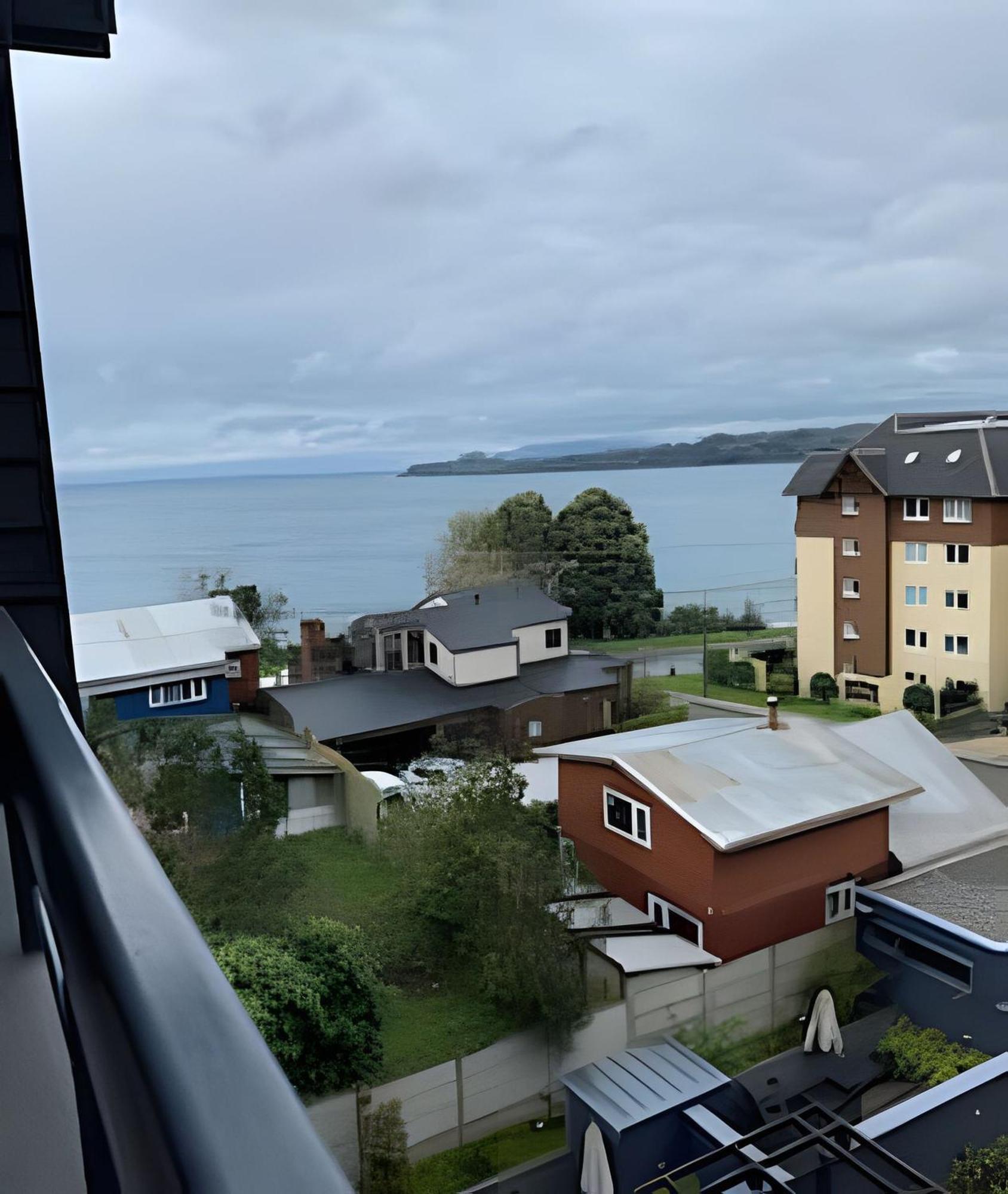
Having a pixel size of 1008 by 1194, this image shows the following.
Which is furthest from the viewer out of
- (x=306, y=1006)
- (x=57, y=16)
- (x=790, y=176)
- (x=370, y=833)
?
(x=790, y=176)

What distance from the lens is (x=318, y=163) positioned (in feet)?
15.5

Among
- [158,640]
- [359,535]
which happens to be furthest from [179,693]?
[359,535]

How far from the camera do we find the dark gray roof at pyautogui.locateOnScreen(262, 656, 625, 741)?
13.4 ft

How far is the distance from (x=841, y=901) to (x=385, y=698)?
2191mm

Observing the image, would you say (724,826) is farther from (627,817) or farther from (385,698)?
(385,698)

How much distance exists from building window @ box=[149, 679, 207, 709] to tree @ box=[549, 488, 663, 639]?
1636mm

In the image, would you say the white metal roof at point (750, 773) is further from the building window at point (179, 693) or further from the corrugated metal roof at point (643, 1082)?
the building window at point (179, 693)

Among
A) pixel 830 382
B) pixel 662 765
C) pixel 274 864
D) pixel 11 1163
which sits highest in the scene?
pixel 830 382

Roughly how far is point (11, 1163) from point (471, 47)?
4986 mm

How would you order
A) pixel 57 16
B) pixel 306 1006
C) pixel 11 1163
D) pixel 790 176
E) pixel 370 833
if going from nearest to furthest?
pixel 11 1163 → pixel 57 16 → pixel 306 1006 → pixel 370 833 → pixel 790 176

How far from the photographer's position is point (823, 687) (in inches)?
176

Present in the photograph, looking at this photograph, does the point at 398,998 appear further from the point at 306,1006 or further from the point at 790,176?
the point at 790,176

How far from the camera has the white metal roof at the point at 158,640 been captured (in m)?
4.19

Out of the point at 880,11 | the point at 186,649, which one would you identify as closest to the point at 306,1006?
the point at 186,649
